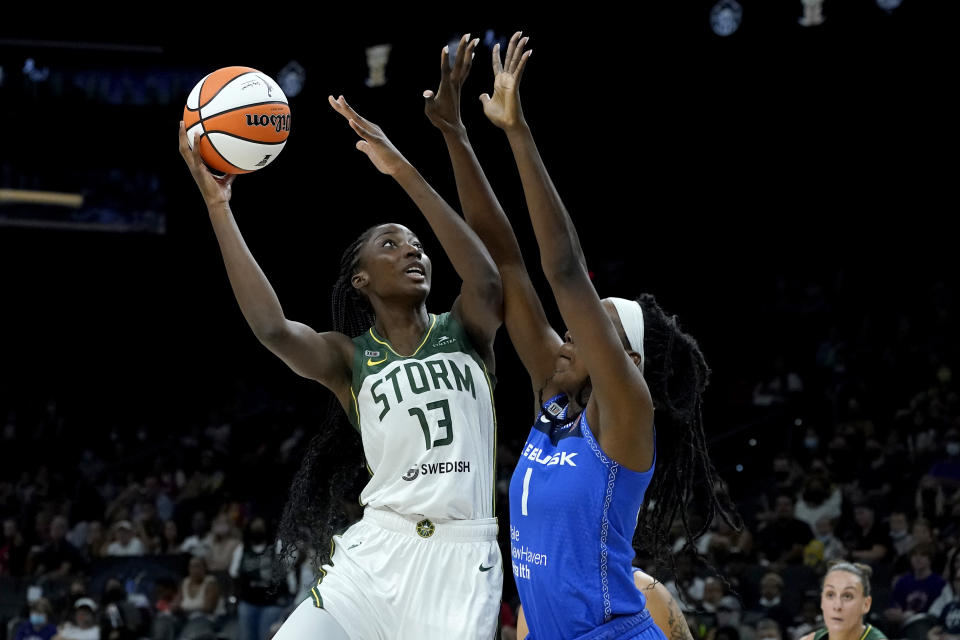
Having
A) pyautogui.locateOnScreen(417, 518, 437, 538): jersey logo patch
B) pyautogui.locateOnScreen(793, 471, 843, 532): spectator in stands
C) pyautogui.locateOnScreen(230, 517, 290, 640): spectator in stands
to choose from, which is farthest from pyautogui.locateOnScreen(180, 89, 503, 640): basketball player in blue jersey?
pyautogui.locateOnScreen(793, 471, 843, 532): spectator in stands

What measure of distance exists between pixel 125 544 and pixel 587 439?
934 centimetres

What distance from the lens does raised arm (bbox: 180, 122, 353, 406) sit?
401cm

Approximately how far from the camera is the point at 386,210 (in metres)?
16.2

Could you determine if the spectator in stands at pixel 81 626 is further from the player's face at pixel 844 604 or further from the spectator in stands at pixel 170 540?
the player's face at pixel 844 604

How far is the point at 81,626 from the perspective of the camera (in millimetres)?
9664

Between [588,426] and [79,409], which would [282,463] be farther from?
[588,426]

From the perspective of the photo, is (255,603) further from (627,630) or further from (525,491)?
(627,630)

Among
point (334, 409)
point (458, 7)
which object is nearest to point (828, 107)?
point (458, 7)

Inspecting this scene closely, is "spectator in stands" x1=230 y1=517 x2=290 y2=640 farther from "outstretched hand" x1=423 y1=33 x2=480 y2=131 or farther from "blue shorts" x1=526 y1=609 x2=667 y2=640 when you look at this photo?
"blue shorts" x1=526 y1=609 x2=667 y2=640

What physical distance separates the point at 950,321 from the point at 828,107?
2.65 m

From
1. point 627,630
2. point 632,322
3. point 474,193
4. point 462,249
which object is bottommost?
point 627,630

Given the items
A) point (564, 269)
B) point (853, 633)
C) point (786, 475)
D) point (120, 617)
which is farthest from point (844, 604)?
point (120, 617)

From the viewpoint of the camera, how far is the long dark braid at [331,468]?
4387 mm

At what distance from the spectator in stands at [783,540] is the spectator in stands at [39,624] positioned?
5.59 m
